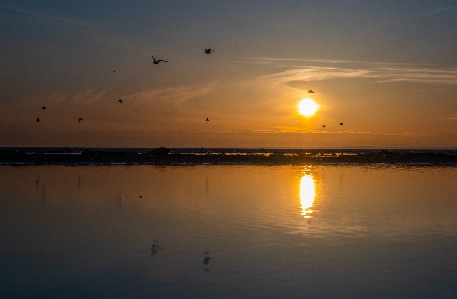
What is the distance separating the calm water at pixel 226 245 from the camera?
1157 centimetres

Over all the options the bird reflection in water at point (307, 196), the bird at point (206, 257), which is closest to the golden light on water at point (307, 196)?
the bird reflection in water at point (307, 196)

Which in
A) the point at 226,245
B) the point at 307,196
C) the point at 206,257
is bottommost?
the point at 206,257

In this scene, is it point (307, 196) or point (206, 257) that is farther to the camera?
point (307, 196)

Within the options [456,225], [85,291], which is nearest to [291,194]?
[456,225]

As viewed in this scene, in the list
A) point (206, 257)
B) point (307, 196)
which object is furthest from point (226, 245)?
point (307, 196)

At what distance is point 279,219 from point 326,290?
327 inches

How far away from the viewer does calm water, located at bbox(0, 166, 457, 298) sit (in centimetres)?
1157

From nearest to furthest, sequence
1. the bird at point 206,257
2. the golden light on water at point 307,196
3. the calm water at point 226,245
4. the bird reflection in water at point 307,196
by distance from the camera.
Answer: the calm water at point 226,245
the bird at point 206,257
the bird reflection in water at point 307,196
the golden light on water at point 307,196

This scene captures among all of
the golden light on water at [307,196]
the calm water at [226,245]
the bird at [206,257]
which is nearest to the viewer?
the calm water at [226,245]

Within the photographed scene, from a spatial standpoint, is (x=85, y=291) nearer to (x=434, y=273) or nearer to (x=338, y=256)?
(x=338, y=256)

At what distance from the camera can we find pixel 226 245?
15.3 meters

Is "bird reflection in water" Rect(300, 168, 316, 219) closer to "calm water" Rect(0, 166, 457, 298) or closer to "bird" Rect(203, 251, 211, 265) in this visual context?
"calm water" Rect(0, 166, 457, 298)

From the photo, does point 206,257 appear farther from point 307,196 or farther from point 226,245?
point 307,196

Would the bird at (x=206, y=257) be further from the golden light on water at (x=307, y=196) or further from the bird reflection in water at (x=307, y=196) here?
the golden light on water at (x=307, y=196)
